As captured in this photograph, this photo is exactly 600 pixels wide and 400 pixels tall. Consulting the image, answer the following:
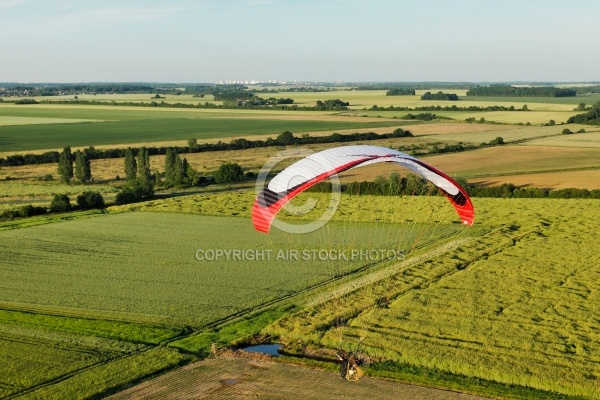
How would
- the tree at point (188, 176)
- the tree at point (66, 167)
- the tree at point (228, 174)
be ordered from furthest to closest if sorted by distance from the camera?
1. the tree at point (66, 167)
2. the tree at point (188, 176)
3. the tree at point (228, 174)

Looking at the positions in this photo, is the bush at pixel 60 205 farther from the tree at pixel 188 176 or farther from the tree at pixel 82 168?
the tree at pixel 82 168

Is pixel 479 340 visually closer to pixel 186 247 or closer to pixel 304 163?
pixel 304 163

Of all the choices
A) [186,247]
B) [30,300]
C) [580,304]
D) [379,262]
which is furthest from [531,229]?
[30,300]

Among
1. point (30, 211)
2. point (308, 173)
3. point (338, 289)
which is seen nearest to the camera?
point (308, 173)

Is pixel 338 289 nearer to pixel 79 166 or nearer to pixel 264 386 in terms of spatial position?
pixel 264 386

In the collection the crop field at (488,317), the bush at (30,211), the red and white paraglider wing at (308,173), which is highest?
the red and white paraglider wing at (308,173)

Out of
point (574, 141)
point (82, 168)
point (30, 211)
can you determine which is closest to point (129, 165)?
point (82, 168)

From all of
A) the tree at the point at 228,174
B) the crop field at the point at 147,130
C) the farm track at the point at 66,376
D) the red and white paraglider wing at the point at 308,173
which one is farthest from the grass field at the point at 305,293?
the crop field at the point at 147,130
